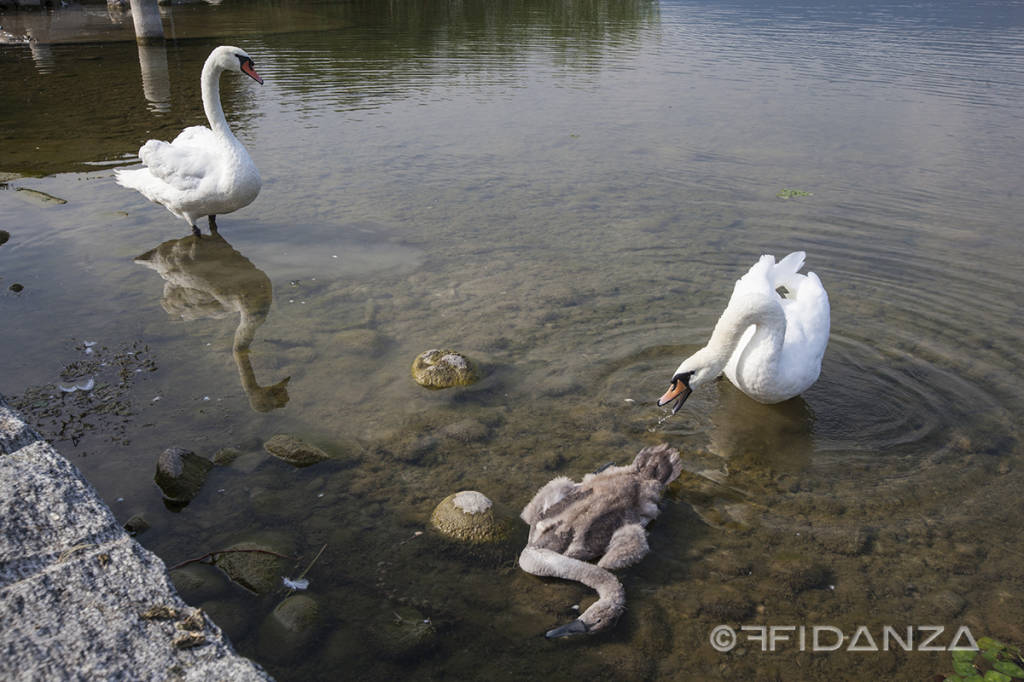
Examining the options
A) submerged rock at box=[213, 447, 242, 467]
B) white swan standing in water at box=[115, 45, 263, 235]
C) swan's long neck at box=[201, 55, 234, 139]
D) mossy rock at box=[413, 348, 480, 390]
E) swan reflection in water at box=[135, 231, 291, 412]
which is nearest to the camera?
submerged rock at box=[213, 447, 242, 467]

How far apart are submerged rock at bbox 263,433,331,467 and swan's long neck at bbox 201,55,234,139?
482 cm

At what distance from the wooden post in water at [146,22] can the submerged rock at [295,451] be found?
21.5 meters

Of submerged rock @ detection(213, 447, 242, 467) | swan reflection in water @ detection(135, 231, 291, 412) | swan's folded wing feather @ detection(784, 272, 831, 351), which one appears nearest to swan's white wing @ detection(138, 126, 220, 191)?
swan reflection in water @ detection(135, 231, 291, 412)

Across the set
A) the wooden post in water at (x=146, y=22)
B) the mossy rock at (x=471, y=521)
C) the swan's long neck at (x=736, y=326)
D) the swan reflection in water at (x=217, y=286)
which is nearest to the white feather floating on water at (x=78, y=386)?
the swan reflection in water at (x=217, y=286)

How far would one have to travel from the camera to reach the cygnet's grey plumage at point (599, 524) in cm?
383

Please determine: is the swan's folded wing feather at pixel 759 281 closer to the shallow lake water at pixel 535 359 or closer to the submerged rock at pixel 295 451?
the shallow lake water at pixel 535 359

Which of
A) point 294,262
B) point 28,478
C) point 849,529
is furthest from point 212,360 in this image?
point 849,529

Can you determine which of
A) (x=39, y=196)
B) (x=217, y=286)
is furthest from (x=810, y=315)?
(x=39, y=196)

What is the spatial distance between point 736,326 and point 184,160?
6312 millimetres

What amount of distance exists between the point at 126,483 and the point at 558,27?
90.0 feet

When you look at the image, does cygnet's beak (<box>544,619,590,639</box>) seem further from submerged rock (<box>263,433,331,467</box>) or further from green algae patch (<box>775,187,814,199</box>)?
green algae patch (<box>775,187,814,199</box>)

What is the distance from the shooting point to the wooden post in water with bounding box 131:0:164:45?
856 inches

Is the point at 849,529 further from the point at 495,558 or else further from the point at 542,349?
the point at 542,349

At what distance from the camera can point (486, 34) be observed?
26.4 meters
